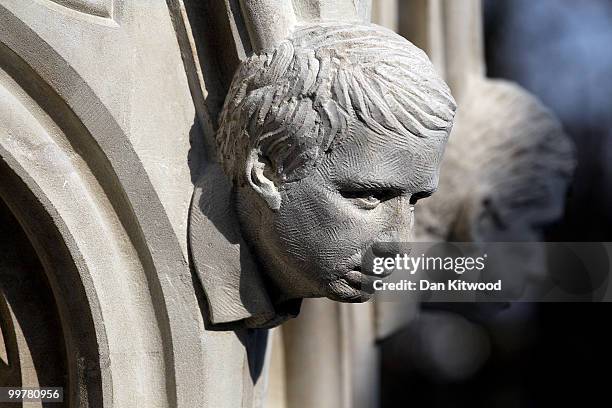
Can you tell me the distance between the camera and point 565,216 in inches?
196

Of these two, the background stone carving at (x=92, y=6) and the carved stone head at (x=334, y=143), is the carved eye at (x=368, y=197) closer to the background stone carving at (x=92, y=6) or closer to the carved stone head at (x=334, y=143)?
the carved stone head at (x=334, y=143)

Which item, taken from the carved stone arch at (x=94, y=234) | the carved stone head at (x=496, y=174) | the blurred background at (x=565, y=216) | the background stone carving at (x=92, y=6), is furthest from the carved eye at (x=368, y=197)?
the blurred background at (x=565, y=216)

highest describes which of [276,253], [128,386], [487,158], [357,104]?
[487,158]

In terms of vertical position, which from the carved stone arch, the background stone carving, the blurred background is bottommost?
the carved stone arch

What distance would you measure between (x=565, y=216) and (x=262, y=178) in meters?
3.66

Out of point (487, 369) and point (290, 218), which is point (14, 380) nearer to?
point (290, 218)

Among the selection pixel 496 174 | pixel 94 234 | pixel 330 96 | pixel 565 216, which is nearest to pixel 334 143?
pixel 330 96

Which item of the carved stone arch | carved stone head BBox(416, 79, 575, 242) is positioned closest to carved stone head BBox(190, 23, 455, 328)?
the carved stone arch

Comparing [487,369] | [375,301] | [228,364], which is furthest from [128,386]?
[487,369]

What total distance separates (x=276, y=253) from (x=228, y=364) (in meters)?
0.15

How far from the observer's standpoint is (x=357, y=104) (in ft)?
4.63

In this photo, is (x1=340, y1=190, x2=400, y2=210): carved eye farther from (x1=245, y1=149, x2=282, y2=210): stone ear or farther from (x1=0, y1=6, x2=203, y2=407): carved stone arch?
(x1=0, y1=6, x2=203, y2=407): carved stone arch

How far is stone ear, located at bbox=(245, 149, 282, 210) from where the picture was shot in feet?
4.77

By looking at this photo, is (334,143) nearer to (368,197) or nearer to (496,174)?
(368,197)
